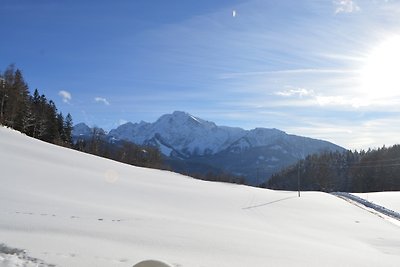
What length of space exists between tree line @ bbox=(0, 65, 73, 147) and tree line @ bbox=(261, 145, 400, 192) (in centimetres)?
5614

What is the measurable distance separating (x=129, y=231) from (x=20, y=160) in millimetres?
18691

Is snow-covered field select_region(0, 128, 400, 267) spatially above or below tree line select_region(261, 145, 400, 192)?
below

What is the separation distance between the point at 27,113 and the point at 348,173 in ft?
339

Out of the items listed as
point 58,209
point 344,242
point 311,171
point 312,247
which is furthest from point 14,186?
point 311,171

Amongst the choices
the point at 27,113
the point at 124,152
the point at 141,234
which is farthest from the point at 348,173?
the point at 141,234

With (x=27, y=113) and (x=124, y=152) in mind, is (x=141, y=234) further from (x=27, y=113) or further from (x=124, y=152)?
(x=124, y=152)

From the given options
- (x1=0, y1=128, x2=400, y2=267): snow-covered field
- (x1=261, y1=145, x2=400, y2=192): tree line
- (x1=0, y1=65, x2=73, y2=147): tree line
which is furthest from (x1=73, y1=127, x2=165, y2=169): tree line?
(x1=0, y1=128, x2=400, y2=267): snow-covered field

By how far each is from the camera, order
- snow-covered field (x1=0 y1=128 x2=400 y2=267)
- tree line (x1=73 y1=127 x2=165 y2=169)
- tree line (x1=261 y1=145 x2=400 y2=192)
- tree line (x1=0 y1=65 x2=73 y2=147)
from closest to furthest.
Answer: snow-covered field (x1=0 y1=128 x2=400 y2=267)
tree line (x1=0 y1=65 x2=73 y2=147)
tree line (x1=73 y1=127 x2=165 y2=169)
tree line (x1=261 y1=145 x2=400 y2=192)

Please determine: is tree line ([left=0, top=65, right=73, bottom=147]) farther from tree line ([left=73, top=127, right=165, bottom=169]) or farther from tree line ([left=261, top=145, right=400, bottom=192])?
tree line ([left=261, top=145, right=400, bottom=192])

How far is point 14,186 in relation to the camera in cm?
1672

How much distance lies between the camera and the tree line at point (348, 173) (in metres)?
115

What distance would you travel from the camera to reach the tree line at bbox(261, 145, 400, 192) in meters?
115

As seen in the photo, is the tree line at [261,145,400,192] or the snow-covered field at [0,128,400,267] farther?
the tree line at [261,145,400,192]

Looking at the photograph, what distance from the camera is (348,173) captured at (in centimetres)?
13900
